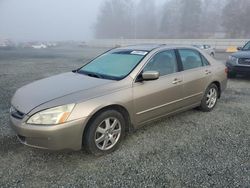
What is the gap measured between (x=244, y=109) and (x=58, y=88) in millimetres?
4221

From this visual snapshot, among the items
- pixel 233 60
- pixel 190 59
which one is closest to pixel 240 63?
pixel 233 60

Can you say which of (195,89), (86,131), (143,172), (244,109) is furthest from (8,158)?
(244,109)

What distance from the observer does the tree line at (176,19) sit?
6025 cm

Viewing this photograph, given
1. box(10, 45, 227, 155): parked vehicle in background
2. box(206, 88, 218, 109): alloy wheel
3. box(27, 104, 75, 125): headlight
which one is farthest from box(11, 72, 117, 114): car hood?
box(206, 88, 218, 109): alloy wheel

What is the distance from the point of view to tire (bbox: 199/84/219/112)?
566cm

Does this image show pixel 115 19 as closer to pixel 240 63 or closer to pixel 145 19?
pixel 145 19

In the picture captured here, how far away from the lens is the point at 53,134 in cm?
335

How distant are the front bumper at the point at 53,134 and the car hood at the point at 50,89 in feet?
0.85

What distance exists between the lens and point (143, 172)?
3434mm

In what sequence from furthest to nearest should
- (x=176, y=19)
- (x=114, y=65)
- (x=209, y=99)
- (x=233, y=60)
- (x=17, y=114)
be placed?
(x=176, y=19) → (x=233, y=60) → (x=209, y=99) → (x=114, y=65) → (x=17, y=114)

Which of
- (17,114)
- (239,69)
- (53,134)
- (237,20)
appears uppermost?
(17,114)

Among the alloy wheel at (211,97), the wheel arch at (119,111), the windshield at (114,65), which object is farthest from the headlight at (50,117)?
the alloy wheel at (211,97)

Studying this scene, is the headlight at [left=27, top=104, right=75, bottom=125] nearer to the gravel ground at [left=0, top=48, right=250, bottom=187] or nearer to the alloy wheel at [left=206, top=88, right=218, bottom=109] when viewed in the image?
the gravel ground at [left=0, top=48, right=250, bottom=187]

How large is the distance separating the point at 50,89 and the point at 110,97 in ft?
3.02
